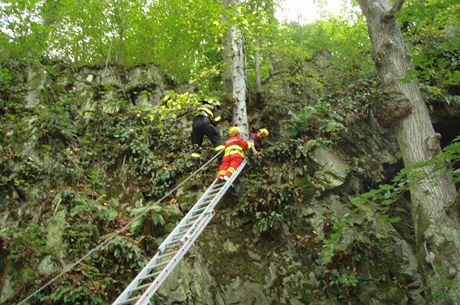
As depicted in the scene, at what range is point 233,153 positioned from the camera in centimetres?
745

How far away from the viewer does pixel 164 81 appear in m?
11.8

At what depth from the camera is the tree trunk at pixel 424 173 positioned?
16.4 ft

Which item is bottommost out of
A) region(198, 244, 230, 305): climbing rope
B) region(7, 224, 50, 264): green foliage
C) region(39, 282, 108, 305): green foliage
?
region(198, 244, 230, 305): climbing rope

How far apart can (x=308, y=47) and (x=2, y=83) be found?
11101mm

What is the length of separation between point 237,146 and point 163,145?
2978mm

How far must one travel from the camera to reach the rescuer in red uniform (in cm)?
704

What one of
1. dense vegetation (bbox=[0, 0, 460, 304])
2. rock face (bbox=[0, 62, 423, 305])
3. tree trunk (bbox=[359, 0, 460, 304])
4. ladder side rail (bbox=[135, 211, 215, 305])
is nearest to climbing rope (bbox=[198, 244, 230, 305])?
rock face (bbox=[0, 62, 423, 305])

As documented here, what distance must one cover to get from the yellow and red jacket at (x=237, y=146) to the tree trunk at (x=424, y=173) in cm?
299

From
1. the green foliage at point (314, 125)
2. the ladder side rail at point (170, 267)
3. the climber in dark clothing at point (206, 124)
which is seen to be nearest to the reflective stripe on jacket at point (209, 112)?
the climber in dark clothing at point (206, 124)

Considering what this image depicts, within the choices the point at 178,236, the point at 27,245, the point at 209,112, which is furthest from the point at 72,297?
the point at 209,112

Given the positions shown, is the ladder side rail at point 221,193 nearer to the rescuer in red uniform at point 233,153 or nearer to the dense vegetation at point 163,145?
the rescuer in red uniform at point 233,153

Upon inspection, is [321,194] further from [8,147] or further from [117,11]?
[117,11]

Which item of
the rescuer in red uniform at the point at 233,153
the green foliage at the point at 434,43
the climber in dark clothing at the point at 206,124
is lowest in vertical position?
the rescuer in red uniform at the point at 233,153

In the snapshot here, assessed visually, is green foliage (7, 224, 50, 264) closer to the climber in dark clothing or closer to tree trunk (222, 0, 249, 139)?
the climber in dark clothing
